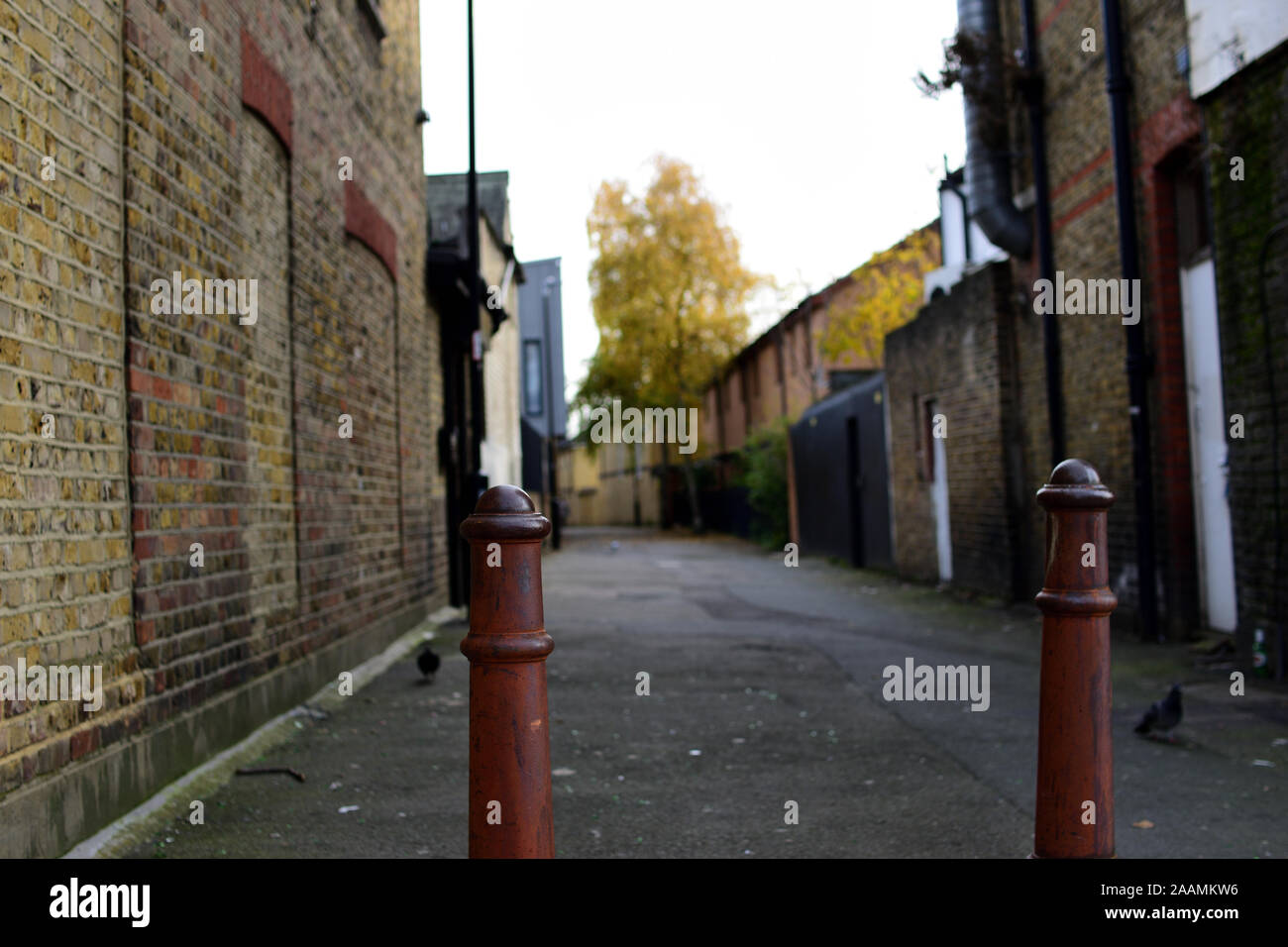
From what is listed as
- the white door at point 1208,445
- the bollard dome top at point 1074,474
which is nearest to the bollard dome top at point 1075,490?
the bollard dome top at point 1074,474

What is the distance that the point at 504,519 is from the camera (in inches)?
88.2

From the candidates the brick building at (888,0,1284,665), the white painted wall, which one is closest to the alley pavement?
the brick building at (888,0,1284,665)

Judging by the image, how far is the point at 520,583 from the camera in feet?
7.28

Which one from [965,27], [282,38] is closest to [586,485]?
[965,27]

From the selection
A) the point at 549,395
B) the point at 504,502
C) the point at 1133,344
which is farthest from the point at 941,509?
the point at 549,395

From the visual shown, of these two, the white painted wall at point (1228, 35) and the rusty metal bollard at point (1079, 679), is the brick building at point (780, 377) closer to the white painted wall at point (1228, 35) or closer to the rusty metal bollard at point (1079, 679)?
the white painted wall at point (1228, 35)

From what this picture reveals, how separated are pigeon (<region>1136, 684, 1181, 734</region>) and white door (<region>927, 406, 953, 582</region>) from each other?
8.19 meters

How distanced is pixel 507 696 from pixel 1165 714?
12.7 ft

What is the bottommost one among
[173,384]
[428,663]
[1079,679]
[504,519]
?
[428,663]

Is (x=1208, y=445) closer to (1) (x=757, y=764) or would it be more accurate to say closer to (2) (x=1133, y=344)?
(2) (x=1133, y=344)

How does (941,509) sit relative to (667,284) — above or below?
below

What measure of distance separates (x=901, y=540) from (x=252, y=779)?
11699 mm

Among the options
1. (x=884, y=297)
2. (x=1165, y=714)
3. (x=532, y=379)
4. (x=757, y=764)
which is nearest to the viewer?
(x=757, y=764)
